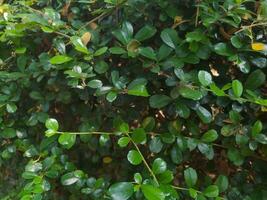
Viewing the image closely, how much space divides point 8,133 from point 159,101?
611 millimetres

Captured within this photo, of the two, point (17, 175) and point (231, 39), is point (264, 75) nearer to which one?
point (231, 39)

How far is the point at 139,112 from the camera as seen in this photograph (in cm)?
137

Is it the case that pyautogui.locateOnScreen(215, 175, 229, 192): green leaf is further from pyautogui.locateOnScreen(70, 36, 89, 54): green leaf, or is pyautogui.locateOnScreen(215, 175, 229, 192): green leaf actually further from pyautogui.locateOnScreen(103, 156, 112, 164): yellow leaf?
pyautogui.locateOnScreen(70, 36, 89, 54): green leaf

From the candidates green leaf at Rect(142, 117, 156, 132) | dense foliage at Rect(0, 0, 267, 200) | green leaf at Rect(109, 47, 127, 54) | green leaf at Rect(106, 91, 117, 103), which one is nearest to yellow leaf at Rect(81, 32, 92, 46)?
dense foliage at Rect(0, 0, 267, 200)

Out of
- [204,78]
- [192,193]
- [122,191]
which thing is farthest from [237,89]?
[122,191]

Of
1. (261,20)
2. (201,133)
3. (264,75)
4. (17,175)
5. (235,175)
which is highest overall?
(261,20)

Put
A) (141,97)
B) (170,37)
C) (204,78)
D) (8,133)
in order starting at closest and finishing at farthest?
(204,78)
(170,37)
(141,97)
(8,133)

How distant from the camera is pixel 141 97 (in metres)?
1.34

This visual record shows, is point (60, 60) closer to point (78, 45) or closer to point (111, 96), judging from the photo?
point (78, 45)

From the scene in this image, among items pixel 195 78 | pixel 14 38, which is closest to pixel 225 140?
pixel 195 78

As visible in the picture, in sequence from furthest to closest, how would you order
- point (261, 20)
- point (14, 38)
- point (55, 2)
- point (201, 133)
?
point (55, 2)
point (14, 38)
point (201, 133)
point (261, 20)

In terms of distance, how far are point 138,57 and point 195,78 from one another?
19cm

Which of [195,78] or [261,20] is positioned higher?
[261,20]

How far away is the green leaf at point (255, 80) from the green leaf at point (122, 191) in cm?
46
